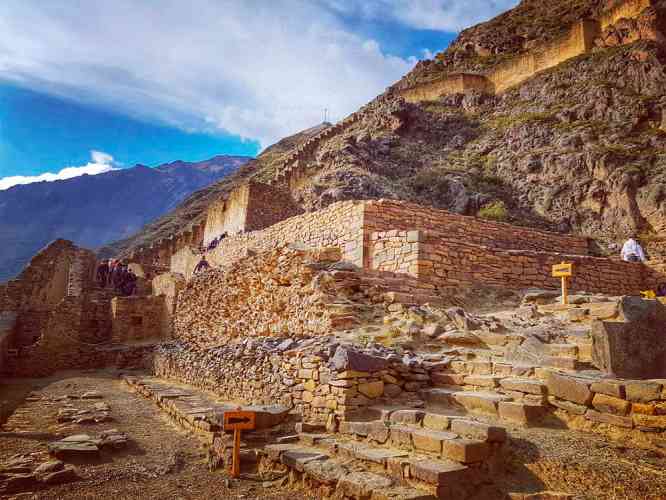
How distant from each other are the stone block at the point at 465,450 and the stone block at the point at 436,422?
16.9 inches

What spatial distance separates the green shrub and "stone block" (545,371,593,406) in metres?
21.7

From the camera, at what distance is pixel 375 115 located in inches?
1646

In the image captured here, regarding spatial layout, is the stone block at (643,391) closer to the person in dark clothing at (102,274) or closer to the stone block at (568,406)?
the stone block at (568,406)

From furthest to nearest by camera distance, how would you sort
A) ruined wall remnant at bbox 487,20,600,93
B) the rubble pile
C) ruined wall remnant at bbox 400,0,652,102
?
ruined wall remnant at bbox 487,20,600,93 < ruined wall remnant at bbox 400,0,652,102 < the rubble pile

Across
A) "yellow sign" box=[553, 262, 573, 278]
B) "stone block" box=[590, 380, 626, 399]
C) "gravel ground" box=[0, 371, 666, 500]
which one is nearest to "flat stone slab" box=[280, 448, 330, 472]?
"gravel ground" box=[0, 371, 666, 500]

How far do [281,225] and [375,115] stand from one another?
95.7ft

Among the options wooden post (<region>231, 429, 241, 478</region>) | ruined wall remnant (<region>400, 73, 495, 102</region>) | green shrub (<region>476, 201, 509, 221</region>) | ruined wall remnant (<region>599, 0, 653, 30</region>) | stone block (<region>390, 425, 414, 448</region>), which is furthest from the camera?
ruined wall remnant (<region>400, 73, 495, 102</region>)

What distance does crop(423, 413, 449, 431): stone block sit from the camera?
14.3 ft

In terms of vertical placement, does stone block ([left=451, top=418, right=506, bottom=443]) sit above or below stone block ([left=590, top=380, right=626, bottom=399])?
below

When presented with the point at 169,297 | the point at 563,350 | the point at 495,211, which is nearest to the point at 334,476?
the point at 563,350

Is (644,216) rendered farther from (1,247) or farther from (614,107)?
(1,247)

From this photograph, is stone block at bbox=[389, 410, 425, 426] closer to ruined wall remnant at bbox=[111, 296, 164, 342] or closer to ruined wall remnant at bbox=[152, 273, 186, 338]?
ruined wall remnant at bbox=[152, 273, 186, 338]

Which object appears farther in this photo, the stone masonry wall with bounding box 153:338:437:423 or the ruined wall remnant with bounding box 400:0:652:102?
the ruined wall remnant with bounding box 400:0:652:102

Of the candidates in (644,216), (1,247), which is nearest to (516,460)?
(644,216)
